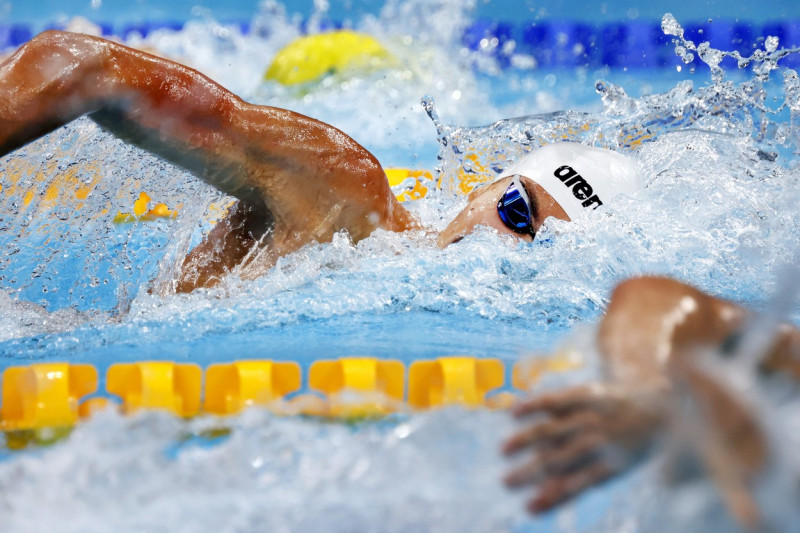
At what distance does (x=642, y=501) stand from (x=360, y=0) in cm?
576

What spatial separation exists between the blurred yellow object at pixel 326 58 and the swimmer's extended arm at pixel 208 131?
3.54 meters

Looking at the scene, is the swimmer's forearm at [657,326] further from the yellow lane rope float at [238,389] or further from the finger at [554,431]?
the yellow lane rope float at [238,389]

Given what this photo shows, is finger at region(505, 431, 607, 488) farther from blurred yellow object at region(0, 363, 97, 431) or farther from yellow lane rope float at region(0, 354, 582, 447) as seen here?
blurred yellow object at region(0, 363, 97, 431)

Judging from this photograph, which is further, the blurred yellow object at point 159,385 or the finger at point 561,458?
the blurred yellow object at point 159,385

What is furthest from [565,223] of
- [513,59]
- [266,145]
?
[513,59]

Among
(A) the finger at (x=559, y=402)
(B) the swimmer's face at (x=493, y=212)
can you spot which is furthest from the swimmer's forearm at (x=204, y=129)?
(A) the finger at (x=559, y=402)

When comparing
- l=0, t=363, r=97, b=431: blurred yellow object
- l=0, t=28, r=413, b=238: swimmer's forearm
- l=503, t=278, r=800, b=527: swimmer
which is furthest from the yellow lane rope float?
l=503, t=278, r=800, b=527: swimmer

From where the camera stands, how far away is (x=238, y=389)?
4.56ft

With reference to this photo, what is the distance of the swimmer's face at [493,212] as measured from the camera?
206 cm

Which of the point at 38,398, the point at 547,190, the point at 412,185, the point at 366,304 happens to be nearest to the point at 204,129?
the point at 366,304

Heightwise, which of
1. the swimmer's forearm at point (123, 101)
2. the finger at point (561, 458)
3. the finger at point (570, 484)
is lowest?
the finger at point (570, 484)

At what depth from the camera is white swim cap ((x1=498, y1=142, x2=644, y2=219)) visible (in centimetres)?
218

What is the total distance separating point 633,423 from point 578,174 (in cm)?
156

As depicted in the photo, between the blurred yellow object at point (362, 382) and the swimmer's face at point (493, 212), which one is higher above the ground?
the swimmer's face at point (493, 212)
